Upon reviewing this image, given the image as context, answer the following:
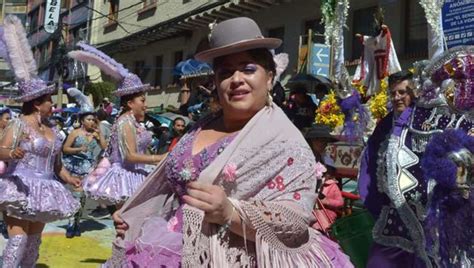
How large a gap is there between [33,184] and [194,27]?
55.9ft

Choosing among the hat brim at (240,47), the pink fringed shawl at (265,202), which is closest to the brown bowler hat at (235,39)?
the hat brim at (240,47)

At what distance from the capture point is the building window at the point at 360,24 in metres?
13.3

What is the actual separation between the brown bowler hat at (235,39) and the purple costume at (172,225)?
36 centimetres

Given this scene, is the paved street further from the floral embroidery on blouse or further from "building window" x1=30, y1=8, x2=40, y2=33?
"building window" x1=30, y1=8, x2=40, y2=33

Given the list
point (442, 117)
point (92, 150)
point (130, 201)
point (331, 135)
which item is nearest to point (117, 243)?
point (130, 201)

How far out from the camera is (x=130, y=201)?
2.66 meters

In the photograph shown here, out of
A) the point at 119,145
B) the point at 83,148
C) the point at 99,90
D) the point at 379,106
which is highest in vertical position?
the point at 99,90

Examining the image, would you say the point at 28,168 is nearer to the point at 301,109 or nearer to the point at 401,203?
the point at 401,203

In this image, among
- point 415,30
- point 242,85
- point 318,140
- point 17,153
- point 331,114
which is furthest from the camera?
point 415,30

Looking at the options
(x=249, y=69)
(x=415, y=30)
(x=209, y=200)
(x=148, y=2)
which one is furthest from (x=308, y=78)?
(x=148, y=2)

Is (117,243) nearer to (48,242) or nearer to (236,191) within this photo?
(236,191)

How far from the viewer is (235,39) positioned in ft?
7.58

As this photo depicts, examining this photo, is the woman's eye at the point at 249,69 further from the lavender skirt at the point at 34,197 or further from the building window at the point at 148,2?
the building window at the point at 148,2

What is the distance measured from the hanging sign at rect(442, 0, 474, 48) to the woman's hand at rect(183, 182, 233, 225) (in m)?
4.72
